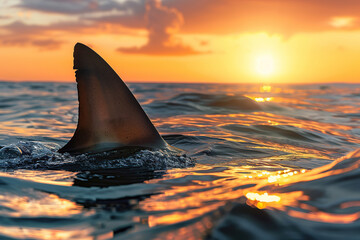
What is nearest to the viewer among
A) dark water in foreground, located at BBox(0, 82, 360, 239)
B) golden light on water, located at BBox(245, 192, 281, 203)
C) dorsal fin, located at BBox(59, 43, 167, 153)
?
dark water in foreground, located at BBox(0, 82, 360, 239)

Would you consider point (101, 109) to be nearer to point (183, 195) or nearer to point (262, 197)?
point (183, 195)

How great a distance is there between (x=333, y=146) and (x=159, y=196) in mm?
4915

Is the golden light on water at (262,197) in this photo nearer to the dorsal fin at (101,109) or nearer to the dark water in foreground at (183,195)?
the dark water in foreground at (183,195)

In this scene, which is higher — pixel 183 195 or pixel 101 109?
pixel 101 109

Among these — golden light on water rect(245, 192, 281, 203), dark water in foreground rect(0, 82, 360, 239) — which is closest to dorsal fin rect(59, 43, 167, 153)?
dark water in foreground rect(0, 82, 360, 239)

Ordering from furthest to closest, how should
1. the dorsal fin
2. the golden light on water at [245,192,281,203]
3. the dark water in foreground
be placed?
the dorsal fin
the golden light on water at [245,192,281,203]
the dark water in foreground

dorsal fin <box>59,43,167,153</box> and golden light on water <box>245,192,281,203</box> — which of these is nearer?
golden light on water <box>245,192,281,203</box>

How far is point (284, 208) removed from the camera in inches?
107

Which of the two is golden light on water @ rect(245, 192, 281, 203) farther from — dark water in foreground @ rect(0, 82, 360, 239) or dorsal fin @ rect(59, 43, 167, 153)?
dorsal fin @ rect(59, 43, 167, 153)

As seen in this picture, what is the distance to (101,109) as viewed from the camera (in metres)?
4.36

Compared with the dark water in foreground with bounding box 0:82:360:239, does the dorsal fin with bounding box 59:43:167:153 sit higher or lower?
higher

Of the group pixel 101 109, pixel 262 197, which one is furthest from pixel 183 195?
pixel 101 109

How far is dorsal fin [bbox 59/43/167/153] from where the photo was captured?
431 centimetres

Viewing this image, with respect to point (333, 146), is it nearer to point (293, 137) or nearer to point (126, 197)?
point (293, 137)
